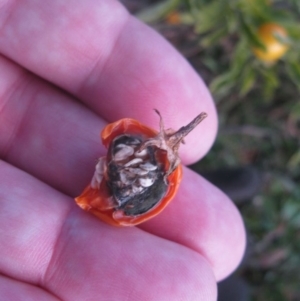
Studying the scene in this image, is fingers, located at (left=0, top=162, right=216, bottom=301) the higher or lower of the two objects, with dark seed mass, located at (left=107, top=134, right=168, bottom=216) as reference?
lower

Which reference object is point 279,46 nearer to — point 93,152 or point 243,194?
point 243,194

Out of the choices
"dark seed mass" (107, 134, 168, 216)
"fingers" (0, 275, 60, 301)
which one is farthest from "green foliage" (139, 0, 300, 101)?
"fingers" (0, 275, 60, 301)

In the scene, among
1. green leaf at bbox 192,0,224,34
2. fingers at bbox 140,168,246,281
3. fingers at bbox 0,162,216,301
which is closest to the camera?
fingers at bbox 0,162,216,301

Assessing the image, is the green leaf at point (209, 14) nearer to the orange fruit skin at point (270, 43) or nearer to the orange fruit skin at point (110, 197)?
the orange fruit skin at point (270, 43)

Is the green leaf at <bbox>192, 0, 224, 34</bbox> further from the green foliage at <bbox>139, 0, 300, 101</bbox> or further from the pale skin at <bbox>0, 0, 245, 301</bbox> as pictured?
the pale skin at <bbox>0, 0, 245, 301</bbox>

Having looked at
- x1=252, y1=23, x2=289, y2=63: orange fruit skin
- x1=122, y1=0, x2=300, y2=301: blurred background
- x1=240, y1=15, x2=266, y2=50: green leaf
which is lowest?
x1=122, y1=0, x2=300, y2=301: blurred background

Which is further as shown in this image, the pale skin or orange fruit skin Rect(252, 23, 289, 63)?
orange fruit skin Rect(252, 23, 289, 63)

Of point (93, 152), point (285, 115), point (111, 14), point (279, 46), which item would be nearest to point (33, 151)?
point (93, 152)
